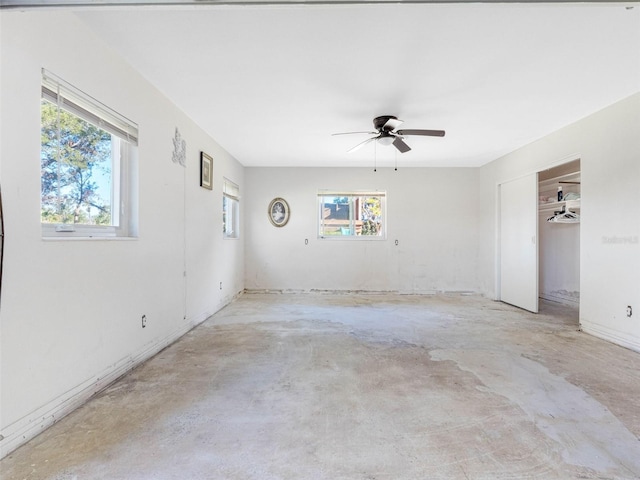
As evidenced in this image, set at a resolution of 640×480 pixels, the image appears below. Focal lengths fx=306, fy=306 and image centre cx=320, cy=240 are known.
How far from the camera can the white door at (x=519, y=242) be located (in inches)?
171

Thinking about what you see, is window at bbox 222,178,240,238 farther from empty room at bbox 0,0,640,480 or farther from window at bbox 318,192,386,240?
window at bbox 318,192,386,240

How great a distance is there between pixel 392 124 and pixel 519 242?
3.00 metres

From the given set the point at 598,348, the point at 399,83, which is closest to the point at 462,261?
the point at 598,348

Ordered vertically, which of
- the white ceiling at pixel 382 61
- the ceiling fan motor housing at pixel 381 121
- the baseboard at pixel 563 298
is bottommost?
the baseboard at pixel 563 298

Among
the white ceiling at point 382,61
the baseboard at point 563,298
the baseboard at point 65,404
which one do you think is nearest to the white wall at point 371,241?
the baseboard at point 563,298

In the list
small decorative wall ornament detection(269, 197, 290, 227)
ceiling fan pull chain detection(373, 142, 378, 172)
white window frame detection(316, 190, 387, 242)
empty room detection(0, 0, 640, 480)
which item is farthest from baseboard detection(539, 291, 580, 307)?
small decorative wall ornament detection(269, 197, 290, 227)

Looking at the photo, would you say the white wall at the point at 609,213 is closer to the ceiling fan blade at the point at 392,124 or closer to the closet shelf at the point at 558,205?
the closet shelf at the point at 558,205

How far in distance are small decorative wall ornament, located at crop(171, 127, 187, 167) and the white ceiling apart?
323mm

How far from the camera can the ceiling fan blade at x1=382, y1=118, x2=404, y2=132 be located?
3.09 m

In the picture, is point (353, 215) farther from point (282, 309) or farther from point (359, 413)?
point (359, 413)

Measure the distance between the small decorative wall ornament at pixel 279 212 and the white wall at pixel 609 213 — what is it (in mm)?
4195

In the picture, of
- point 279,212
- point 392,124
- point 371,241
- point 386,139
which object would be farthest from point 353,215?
point 392,124

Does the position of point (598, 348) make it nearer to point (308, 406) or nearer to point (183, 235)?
point (308, 406)

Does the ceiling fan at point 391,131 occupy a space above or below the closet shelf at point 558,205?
above
